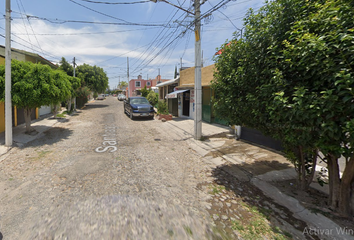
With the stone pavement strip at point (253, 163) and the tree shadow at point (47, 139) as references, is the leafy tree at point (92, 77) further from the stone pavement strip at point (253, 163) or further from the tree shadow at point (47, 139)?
the stone pavement strip at point (253, 163)

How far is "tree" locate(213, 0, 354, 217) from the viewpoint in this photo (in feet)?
7.14

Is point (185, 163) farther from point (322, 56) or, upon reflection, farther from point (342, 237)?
point (322, 56)

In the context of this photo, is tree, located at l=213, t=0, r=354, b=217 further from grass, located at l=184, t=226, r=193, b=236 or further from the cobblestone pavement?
grass, located at l=184, t=226, r=193, b=236

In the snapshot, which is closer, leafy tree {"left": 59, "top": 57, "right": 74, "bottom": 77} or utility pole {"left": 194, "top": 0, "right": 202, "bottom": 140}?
utility pole {"left": 194, "top": 0, "right": 202, "bottom": 140}

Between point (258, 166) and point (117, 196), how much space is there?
384cm

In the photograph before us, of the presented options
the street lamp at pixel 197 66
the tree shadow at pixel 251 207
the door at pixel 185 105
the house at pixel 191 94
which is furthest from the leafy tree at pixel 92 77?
the tree shadow at pixel 251 207

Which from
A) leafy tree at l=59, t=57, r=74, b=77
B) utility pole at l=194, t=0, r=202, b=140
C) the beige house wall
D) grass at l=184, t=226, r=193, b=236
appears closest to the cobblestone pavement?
grass at l=184, t=226, r=193, b=236

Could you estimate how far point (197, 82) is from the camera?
8.02m

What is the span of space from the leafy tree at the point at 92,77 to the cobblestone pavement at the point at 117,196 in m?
19.0

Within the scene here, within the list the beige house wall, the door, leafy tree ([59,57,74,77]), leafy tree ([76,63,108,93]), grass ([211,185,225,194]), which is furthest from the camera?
leafy tree ([76,63,108,93])

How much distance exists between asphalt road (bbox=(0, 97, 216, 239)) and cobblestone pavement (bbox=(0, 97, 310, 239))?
0.01 meters

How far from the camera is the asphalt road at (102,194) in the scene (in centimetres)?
260

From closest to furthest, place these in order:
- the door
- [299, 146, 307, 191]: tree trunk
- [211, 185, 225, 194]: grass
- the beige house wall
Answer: [299, 146, 307, 191]: tree trunk, [211, 185, 225, 194]: grass, the beige house wall, the door

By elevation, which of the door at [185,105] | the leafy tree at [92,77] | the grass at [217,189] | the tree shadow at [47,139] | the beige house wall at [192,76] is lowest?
the grass at [217,189]
